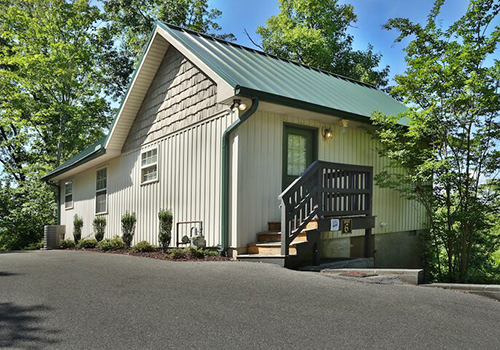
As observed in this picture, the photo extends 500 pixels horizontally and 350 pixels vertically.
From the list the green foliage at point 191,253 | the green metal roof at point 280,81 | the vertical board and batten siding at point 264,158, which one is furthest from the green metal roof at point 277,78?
the green foliage at point 191,253

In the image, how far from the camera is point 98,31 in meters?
25.2

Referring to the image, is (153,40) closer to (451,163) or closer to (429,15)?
(429,15)

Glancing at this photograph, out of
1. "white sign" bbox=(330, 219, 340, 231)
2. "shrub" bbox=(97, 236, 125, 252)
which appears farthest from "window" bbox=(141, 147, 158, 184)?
"white sign" bbox=(330, 219, 340, 231)

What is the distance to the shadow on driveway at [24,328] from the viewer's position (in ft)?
10.6

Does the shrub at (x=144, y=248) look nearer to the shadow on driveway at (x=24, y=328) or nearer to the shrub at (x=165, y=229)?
the shrub at (x=165, y=229)

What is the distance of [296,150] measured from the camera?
8.81 meters

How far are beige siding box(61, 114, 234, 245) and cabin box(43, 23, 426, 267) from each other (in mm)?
31

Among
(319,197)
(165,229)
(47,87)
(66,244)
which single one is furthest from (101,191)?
(47,87)

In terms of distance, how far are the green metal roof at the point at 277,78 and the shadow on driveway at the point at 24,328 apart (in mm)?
4650

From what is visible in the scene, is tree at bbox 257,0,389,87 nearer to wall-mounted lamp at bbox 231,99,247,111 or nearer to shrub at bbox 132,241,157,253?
wall-mounted lamp at bbox 231,99,247,111

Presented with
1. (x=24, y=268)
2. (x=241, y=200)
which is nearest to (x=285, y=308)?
(x=241, y=200)

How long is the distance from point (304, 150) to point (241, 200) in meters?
2.06

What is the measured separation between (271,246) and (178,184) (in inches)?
142

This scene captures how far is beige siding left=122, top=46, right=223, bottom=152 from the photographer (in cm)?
913
